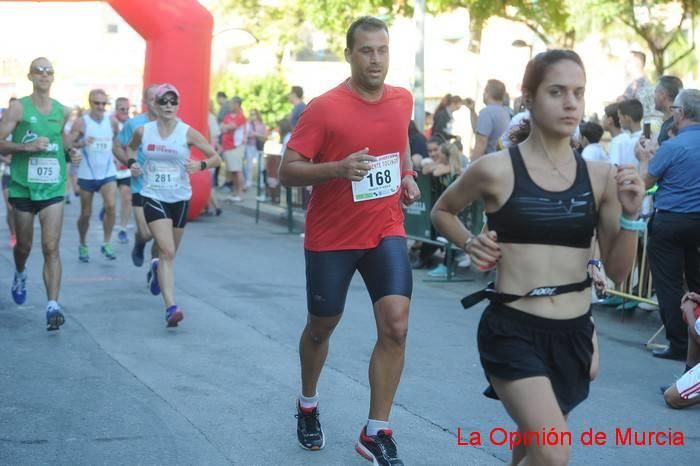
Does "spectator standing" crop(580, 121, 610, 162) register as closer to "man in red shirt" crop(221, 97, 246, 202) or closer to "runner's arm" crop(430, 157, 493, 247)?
"runner's arm" crop(430, 157, 493, 247)

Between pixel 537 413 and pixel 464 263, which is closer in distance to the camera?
pixel 537 413

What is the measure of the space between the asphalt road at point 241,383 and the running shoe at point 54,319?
0.09 meters

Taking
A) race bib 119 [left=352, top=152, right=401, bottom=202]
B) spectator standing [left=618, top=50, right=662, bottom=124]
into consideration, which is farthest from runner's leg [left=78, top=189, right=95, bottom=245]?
race bib 119 [left=352, top=152, right=401, bottom=202]

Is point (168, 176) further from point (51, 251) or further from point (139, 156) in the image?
point (51, 251)

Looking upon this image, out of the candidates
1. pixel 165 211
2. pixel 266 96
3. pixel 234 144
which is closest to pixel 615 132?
pixel 165 211

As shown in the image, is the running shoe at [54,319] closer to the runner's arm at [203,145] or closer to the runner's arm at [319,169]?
the runner's arm at [203,145]

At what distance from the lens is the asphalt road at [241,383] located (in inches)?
234

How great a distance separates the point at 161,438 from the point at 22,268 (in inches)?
176

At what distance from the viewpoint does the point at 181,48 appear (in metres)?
18.4

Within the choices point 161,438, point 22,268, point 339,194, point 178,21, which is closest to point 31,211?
point 22,268

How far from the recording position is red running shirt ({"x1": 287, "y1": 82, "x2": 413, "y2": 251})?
18.4 ft

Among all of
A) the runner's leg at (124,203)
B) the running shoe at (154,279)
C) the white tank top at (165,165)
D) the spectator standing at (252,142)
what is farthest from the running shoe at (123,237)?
the spectator standing at (252,142)

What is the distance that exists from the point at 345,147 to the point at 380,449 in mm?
1457

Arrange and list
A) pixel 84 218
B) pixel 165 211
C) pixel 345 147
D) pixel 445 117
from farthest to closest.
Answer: pixel 445 117 → pixel 84 218 → pixel 165 211 → pixel 345 147
